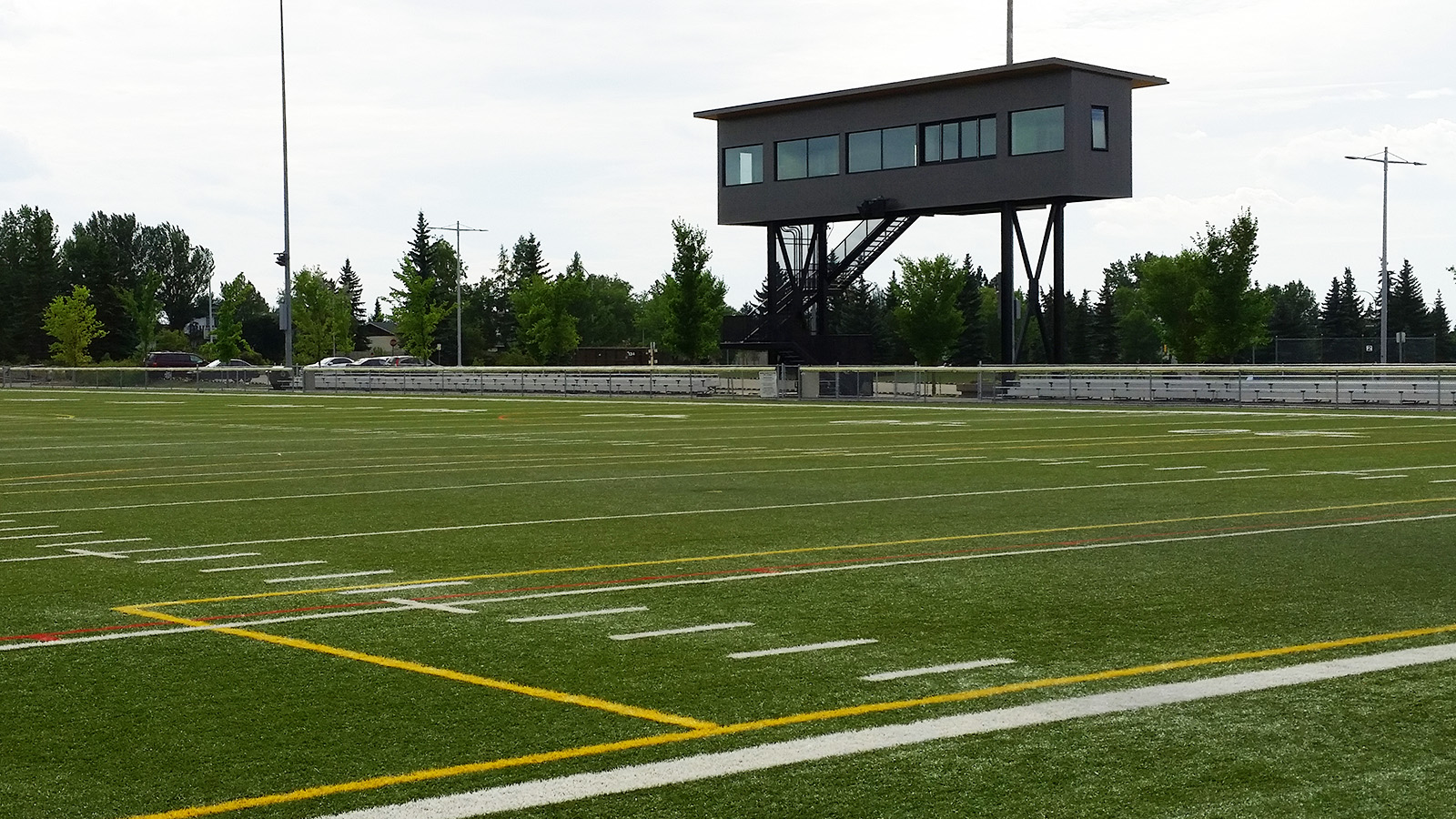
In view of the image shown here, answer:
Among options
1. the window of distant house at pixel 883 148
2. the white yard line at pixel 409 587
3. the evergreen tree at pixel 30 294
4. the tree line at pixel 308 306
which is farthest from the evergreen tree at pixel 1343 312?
the white yard line at pixel 409 587

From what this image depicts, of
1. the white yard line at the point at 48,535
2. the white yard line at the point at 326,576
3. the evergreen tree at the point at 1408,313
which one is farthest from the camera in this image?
the evergreen tree at the point at 1408,313

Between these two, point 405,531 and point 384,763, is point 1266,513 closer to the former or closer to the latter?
point 405,531

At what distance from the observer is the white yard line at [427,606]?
948cm

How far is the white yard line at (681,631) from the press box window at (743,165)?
5407cm

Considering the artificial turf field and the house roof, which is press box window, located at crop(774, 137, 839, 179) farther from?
the artificial turf field

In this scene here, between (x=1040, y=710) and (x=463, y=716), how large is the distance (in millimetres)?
2216

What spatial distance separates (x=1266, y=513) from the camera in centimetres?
1466

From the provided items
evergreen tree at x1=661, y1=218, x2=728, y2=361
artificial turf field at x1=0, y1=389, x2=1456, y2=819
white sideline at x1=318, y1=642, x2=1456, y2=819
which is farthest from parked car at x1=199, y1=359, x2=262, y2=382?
white sideline at x1=318, y1=642, x2=1456, y2=819

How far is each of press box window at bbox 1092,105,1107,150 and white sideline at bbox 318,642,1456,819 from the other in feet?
155

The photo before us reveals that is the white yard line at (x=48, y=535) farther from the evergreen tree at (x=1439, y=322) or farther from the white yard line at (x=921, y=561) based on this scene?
the evergreen tree at (x=1439, y=322)

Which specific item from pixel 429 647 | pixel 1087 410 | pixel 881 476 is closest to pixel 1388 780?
pixel 429 647

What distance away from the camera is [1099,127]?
53.7 m

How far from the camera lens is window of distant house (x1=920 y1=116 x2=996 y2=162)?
55094mm

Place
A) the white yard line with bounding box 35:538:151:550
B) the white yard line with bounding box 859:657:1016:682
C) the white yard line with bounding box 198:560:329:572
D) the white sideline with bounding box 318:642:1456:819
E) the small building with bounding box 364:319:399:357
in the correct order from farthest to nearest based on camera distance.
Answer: the small building with bounding box 364:319:399:357
the white yard line with bounding box 35:538:151:550
the white yard line with bounding box 198:560:329:572
the white yard line with bounding box 859:657:1016:682
the white sideline with bounding box 318:642:1456:819
